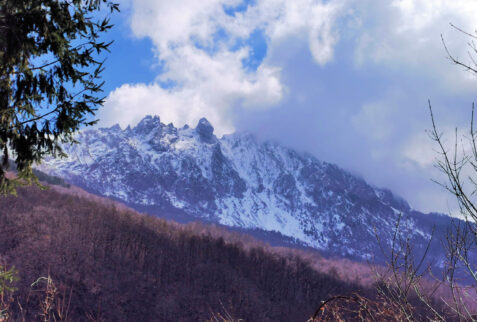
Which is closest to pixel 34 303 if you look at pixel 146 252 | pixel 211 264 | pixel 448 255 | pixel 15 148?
pixel 146 252

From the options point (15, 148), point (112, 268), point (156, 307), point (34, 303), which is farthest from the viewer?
point (112, 268)

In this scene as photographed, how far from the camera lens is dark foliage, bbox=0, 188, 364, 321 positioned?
270 feet

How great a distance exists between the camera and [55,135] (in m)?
7.74

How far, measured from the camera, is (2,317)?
5.39 m

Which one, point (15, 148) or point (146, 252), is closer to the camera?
point (15, 148)

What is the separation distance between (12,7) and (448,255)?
856 cm

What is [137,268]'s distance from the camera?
3853 inches

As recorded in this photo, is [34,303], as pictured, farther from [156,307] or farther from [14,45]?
[14,45]

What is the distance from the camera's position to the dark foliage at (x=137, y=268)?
8244 centimetres

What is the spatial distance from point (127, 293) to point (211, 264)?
30.1 meters

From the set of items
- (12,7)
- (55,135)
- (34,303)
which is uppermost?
(12,7)

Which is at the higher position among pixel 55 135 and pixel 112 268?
pixel 55 135

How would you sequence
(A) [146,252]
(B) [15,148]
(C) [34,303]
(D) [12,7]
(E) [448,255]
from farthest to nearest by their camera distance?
(A) [146,252], (C) [34,303], (B) [15,148], (D) [12,7], (E) [448,255]

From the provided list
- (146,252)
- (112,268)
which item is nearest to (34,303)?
(112,268)
